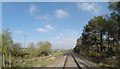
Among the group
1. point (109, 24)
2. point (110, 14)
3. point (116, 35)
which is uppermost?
point (110, 14)

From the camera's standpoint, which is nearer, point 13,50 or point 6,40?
point 6,40

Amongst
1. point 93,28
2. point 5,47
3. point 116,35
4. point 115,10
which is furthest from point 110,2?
point 93,28

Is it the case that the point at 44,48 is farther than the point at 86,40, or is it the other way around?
the point at 44,48

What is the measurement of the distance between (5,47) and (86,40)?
22.1 m

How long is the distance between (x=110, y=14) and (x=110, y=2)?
1255mm

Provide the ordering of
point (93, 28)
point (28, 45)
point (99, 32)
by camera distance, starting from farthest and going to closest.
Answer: point (28, 45) < point (93, 28) < point (99, 32)

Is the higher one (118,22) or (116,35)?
(118,22)

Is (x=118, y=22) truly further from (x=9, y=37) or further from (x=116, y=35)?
(x=9, y=37)

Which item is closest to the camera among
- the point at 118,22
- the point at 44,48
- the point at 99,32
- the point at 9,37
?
the point at 118,22

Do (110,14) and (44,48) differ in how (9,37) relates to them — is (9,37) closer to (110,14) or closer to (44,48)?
(110,14)

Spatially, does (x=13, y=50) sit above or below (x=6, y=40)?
below

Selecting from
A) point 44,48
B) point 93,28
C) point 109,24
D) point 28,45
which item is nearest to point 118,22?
point 109,24

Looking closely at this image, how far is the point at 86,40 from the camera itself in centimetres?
3234

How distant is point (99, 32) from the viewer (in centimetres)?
2552
